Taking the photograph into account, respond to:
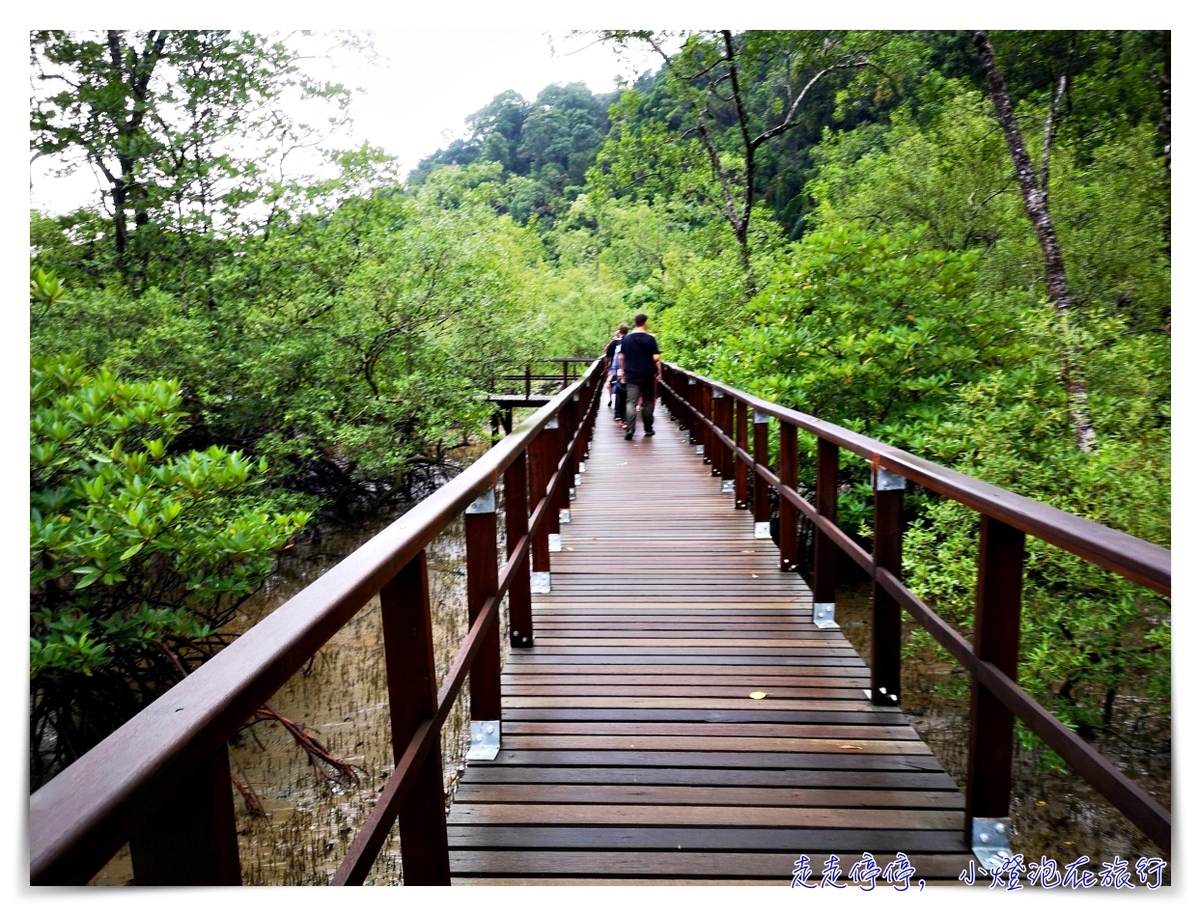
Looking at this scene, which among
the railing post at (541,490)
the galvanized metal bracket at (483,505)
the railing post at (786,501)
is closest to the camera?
the galvanized metal bracket at (483,505)

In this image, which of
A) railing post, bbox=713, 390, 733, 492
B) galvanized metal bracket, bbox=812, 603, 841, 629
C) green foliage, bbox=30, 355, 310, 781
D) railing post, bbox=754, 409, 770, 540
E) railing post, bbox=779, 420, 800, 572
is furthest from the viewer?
railing post, bbox=713, 390, 733, 492

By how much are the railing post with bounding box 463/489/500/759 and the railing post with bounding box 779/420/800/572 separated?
2.01 m

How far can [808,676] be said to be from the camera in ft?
10.8

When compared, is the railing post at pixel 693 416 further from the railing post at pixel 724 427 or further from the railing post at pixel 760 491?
the railing post at pixel 760 491

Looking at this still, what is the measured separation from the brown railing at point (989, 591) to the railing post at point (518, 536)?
1.30m

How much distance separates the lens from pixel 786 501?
435 cm

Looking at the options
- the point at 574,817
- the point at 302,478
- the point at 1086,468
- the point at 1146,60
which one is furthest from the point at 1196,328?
the point at 302,478

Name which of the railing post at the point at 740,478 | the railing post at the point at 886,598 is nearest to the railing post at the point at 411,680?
the railing post at the point at 886,598

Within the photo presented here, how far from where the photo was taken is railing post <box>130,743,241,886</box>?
83 cm

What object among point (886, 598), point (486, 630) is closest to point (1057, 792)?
point (886, 598)

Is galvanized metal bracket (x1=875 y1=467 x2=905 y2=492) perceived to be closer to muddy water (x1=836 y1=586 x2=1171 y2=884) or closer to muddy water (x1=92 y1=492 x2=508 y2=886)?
muddy water (x1=92 y1=492 x2=508 y2=886)

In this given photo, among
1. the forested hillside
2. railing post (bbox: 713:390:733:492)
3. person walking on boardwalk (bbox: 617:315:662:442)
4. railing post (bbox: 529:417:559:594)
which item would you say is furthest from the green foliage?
person walking on boardwalk (bbox: 617:315:662:442)

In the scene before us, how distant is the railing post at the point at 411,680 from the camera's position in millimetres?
1605

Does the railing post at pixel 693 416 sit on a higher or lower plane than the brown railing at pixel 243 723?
higher
